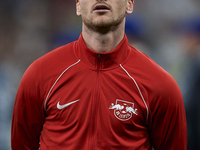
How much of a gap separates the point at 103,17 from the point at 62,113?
0.48 m

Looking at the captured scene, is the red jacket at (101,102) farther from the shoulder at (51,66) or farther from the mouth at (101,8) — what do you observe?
the mouth at (101,8)

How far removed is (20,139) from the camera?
1.34m

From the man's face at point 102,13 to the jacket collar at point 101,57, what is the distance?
0.39 feet

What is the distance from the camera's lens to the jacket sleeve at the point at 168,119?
3.80 ft

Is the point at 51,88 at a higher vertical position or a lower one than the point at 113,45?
lower

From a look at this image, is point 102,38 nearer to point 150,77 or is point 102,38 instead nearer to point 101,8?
point 101,8

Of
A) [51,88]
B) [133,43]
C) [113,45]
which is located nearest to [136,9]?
[133,43]

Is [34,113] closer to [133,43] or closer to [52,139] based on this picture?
[52,139]

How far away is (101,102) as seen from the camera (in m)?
1.12

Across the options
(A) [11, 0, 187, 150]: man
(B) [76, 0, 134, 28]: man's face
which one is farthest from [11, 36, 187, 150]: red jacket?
(B) [76, 0, 134, 28]: man's face

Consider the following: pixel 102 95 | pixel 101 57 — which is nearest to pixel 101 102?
pixel 102 95

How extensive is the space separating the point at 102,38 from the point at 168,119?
0.51 m

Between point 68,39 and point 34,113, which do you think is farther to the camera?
point 68,39

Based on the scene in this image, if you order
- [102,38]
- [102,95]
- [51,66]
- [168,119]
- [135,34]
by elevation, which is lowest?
[168,119]
